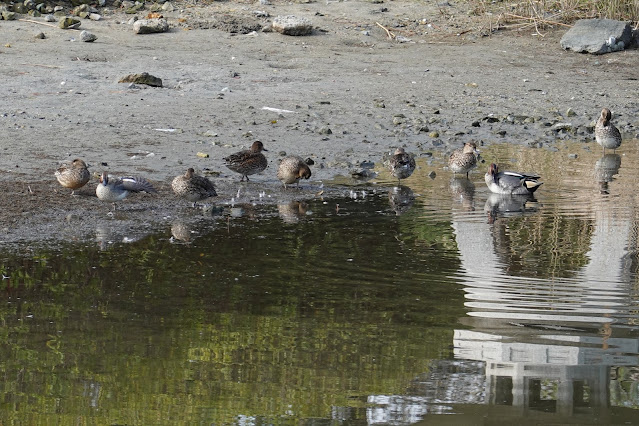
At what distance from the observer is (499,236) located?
8.95m

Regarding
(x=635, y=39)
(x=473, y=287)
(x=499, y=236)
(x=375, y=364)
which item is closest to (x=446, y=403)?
(x=375, y=364)

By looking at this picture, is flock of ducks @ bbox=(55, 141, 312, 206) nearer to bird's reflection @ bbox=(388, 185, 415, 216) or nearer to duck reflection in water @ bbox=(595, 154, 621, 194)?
bird's reflection @ bbox=(388, 185, 415, 216)

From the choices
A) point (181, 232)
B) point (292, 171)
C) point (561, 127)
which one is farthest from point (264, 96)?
point (181, 232)

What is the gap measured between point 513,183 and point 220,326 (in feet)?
18.5

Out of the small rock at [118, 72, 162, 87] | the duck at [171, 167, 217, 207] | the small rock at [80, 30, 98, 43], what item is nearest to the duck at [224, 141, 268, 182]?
the duck at [171, 167, 217, 207]

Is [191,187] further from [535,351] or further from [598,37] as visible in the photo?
[598,37]

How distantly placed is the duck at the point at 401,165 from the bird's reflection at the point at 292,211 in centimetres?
144

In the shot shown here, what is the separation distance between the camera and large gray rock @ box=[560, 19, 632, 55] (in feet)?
64.0

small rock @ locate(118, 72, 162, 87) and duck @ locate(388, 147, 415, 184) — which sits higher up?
small rock @ locate(118, 72, 162, 87)

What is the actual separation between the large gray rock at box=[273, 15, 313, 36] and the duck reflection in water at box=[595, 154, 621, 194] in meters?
7.18

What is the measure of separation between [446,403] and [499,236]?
4334mm

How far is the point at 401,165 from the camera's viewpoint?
11.3 meters

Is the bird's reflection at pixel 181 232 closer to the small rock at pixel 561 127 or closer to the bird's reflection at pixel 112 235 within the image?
the bird's reflection at pixel 112 235

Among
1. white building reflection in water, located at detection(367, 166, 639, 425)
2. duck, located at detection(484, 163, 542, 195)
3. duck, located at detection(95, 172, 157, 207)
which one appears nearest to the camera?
white building reflection in water, located at detection(367, 166, 639, 425)
